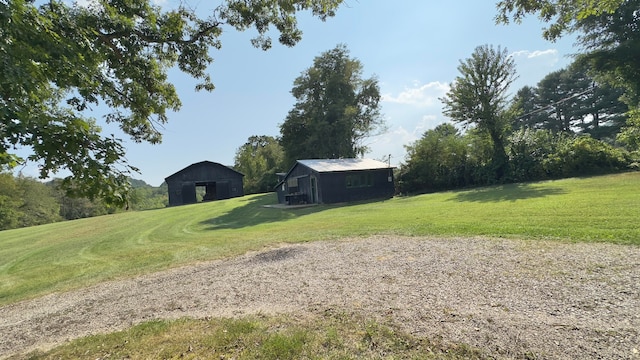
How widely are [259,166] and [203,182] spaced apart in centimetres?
1963

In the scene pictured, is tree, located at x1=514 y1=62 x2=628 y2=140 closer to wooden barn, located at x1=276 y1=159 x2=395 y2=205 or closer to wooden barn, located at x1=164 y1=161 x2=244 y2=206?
wooden barn, located at x1=276 y1=159 x2=395 y2=205

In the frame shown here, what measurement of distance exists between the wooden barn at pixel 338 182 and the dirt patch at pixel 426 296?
1401 cm

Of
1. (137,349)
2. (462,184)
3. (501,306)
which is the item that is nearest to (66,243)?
(137,349)

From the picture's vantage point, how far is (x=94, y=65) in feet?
16.7

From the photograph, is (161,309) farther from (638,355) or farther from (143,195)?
(638,355)

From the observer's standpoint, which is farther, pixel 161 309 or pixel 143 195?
pixel 161 309

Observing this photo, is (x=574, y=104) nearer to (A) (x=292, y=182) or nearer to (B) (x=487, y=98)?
(B) (x=487, y=98)

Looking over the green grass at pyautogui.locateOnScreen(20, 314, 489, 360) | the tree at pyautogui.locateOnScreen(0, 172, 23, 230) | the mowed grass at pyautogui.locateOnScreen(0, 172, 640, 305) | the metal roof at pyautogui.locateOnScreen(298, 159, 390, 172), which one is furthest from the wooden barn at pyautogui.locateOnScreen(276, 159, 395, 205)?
the tree at pyautogui.locateOnScreen(0, 172, 23, 230)

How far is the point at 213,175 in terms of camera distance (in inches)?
1414

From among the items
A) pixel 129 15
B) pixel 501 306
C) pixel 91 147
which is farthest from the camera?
pixel 129 15

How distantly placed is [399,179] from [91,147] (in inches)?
934

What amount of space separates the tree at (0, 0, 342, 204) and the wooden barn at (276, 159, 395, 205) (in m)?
11.4

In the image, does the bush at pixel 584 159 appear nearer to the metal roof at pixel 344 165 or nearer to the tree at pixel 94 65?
the metal roof at pixel 344 165

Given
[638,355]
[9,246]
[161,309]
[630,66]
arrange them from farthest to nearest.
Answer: [630,66], [9,246], [161,309], [638,355]
